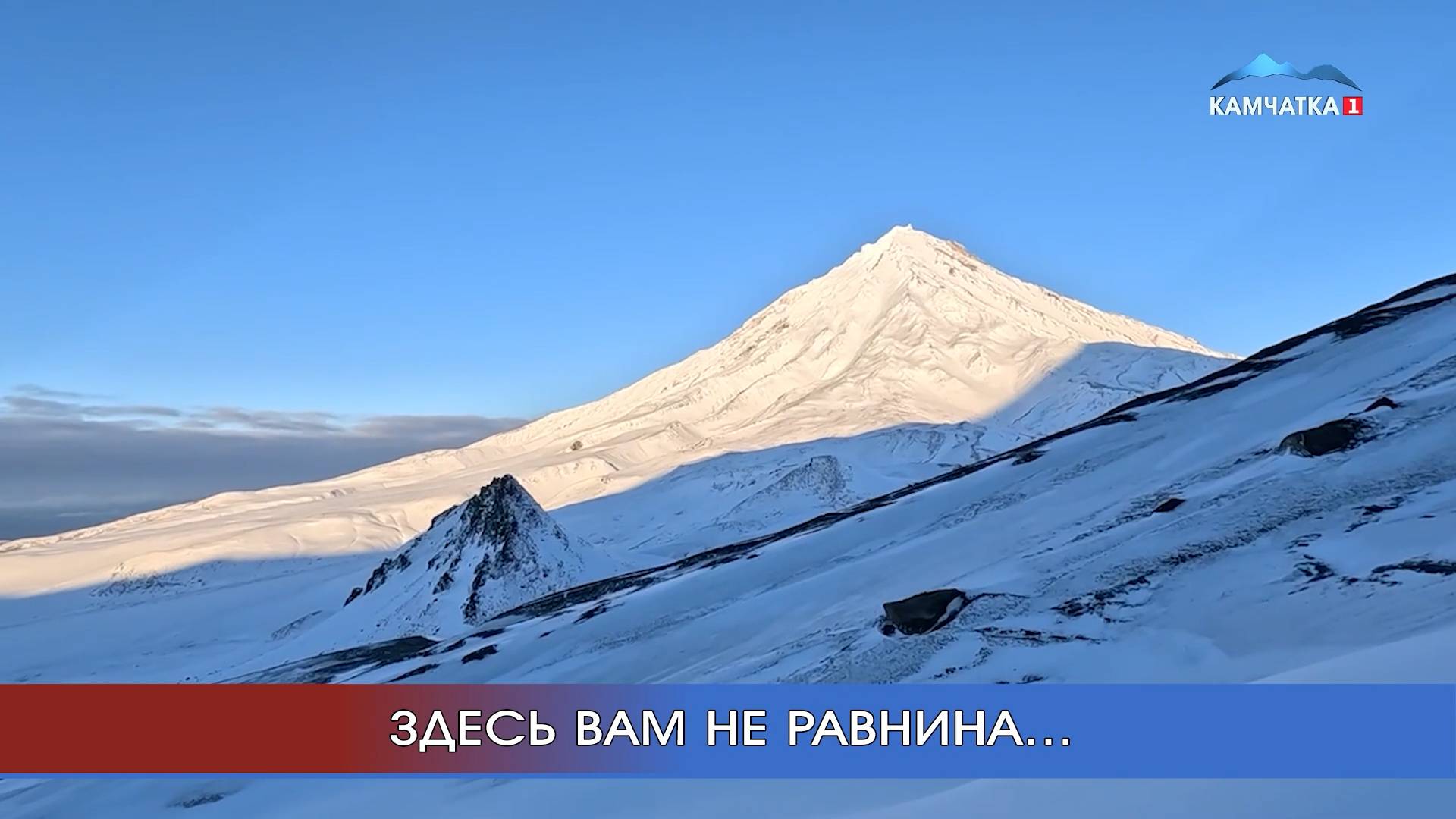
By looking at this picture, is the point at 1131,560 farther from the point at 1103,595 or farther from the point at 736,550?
the point at 736,550

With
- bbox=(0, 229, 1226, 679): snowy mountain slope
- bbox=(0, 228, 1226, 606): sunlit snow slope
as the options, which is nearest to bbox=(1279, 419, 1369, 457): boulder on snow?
bbox=(0, 229, 1226, 679): snowy mountain slope

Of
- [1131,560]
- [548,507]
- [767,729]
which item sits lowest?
[767,729]

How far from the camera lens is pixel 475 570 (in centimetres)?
5150

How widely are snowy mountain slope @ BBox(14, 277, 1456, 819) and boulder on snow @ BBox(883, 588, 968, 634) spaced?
0.39m

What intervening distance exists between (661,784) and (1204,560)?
1012 centimetres

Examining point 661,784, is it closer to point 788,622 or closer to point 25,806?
point 788,622

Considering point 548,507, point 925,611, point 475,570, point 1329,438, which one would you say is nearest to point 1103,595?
point 925,611

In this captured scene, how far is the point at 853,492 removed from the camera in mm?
110562

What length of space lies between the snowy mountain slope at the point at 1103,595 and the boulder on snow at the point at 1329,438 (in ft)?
0.31

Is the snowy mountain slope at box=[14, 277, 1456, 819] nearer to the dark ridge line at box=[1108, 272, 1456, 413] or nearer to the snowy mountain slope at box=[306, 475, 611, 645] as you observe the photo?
the dark ridge line at box=[1108, 272, 1456, 413]

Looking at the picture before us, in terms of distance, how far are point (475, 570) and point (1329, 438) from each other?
41.9m

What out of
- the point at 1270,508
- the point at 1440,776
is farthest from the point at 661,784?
the point at 1270,508

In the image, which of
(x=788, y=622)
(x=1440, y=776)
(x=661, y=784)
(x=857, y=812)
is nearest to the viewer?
(x=1440, y=776)

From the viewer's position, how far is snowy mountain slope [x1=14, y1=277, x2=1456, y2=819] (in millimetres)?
10727
